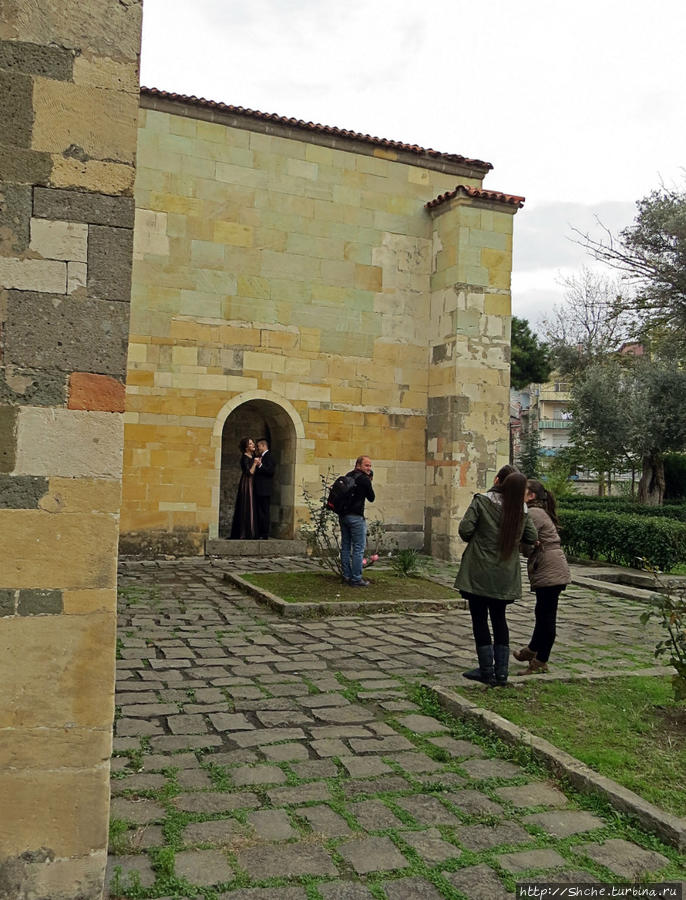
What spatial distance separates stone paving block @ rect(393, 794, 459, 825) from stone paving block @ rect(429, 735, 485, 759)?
62 centimetres

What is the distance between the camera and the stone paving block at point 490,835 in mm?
3375

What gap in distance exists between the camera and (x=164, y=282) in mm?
12312

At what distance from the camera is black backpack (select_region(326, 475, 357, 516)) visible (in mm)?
9516

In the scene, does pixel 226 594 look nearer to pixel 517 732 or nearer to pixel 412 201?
pixel 517 732

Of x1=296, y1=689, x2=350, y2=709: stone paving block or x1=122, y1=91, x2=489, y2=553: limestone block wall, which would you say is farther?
x1=122, y1=91, x2=489, y2=553: limestone block wall

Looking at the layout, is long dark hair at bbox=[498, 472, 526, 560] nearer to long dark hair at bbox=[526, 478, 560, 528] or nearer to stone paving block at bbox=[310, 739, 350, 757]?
long dark hair at bbox=[526, 478, 560, 528]

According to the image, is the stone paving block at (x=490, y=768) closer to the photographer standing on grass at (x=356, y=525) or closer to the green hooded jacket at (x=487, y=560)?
the green hooded jacket at (x=487, y=560)

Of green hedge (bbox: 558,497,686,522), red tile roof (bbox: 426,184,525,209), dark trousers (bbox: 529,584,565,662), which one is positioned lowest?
dark trousers (bbox: 529,584,565,662)

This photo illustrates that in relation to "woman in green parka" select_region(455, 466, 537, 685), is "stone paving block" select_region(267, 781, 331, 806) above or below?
below

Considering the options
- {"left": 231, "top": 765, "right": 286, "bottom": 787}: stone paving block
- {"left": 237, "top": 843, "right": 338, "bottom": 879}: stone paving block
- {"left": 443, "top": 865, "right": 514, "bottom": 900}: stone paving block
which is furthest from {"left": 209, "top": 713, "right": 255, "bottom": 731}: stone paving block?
{"left": 443, "top": 865, "right": 514, "bottom": 900}: stone paving block

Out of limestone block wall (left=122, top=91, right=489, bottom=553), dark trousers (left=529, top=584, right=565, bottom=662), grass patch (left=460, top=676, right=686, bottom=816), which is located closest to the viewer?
grass patch (left=460, top=676, right=686, bottom=816)

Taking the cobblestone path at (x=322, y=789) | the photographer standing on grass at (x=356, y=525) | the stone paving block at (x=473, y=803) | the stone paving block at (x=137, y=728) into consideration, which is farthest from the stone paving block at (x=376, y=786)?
the photographer standing on grass at (x=356, y=525)

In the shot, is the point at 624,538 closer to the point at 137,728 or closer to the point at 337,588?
the point at 337,588

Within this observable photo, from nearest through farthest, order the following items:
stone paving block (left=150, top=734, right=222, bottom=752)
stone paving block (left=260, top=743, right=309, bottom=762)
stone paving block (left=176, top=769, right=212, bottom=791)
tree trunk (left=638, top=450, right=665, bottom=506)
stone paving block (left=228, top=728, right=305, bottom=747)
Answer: stone paving block (left=176, top=769, right=212, bottom=791) → stone paving block (left=260, top=743, right=309, bottom=762) → stone paving block (left=150, top=734, right=222, bottom=752) → stone paving block (left=228, top=728, right=305, bottom=747) → tree trunk (left=638, top=450, right=665, bottom=506)
